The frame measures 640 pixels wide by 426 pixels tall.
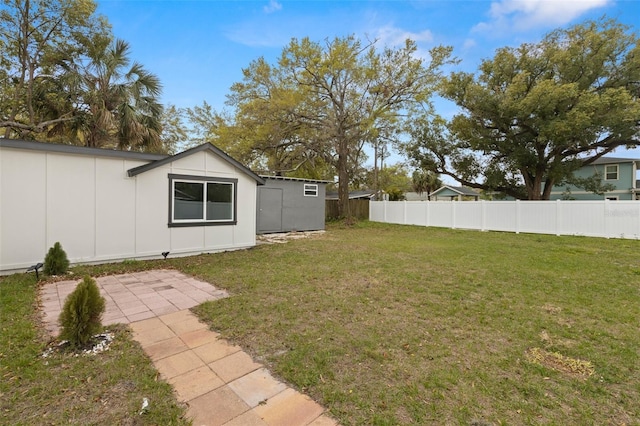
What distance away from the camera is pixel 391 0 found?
9.44 meters

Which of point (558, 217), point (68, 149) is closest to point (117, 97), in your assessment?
point (68, 149)

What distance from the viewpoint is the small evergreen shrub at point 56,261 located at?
5070 millimetres

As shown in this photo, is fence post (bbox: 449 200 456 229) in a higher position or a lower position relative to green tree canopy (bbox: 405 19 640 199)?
lower

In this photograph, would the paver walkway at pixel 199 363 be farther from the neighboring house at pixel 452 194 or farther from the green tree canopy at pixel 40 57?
the neighboring house at pixel 452 194

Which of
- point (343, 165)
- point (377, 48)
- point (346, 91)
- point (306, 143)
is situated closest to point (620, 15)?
point (377, 48)

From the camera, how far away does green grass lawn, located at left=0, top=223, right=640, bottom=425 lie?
199 cm

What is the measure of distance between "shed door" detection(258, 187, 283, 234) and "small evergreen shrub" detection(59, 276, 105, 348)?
946 centimetres

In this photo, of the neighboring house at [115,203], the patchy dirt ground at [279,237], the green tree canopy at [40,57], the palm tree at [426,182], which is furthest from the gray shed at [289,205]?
the palm tree at [426,182]

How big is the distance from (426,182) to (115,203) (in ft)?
91.9

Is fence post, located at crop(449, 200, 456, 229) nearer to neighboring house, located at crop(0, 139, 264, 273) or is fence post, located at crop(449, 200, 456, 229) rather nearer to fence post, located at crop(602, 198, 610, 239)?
fence post, located at crop(602, 198, 610, 239)

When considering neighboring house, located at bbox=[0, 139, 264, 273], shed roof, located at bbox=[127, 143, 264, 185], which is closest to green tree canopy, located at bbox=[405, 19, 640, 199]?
shed roof, located at bbox=[127, 143, 264, 185]

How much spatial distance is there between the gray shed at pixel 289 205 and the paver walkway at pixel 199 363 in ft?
25.7

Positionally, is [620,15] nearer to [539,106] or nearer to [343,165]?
[539,106]

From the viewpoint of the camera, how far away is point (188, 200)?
7152 millimetres
